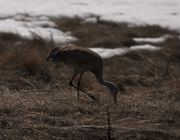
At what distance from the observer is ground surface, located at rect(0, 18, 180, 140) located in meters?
6.06

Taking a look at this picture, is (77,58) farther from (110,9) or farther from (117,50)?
(110,9)

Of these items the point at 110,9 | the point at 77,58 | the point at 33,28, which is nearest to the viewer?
the point at 77,58

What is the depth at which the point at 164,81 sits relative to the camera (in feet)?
32.3

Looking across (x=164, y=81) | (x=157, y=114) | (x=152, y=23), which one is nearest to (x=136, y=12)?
(x=152, y=23)

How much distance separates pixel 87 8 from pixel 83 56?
34.5 feet

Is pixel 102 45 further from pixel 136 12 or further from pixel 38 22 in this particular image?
pixel 136 12

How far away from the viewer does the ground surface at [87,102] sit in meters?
6.06

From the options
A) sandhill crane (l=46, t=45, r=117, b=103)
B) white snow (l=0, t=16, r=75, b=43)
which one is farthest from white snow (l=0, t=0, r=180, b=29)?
sandhill crane (l=46, t=45, r=117, b=103)

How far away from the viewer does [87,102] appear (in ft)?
23.7

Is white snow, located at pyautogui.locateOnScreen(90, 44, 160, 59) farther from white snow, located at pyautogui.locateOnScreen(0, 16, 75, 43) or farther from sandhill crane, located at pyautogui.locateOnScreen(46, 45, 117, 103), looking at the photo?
sandhill crane, located at pyautogui.locateOnScreen(46, 45, 117, 103)

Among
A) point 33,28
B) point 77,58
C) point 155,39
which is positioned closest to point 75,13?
point 33,28

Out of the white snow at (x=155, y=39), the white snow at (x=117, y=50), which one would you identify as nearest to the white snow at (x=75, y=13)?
the white snow at (x=155, y=39)

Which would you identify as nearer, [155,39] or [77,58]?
[77,58]

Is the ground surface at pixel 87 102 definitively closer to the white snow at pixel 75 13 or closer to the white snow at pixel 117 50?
the white snow at pixel 117 50
